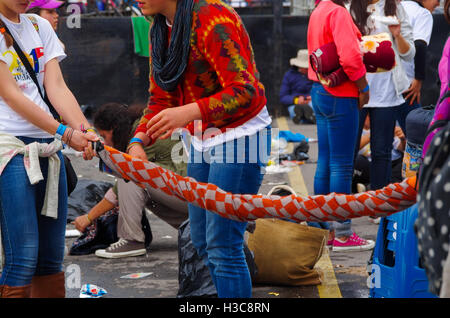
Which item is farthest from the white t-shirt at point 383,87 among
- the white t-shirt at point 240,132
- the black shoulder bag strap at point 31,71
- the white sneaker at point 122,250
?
the black shoulder bag strap at point 31,71

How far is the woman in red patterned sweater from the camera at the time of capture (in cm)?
348

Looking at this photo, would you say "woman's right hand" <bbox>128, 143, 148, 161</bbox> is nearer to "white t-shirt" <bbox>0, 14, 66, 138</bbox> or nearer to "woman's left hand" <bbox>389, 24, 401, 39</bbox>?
"white t-shirt" <bbox>0, 14, 66, 138</bbox>

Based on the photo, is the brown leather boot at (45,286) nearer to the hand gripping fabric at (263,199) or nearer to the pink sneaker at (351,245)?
the hand gripping fabric at (263,199)

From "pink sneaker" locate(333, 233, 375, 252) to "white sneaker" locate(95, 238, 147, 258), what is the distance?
4.98ft

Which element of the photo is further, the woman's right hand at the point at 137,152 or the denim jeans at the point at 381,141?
the denim jeans at the point at 381,141

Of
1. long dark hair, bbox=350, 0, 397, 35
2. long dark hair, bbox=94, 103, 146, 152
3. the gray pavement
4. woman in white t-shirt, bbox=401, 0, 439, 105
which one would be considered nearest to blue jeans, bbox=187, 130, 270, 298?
the gray pavement

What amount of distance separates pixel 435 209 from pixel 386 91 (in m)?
4.33

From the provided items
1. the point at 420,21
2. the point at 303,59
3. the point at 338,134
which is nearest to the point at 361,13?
the point at 338,134

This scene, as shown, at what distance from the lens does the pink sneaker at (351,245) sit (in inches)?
235

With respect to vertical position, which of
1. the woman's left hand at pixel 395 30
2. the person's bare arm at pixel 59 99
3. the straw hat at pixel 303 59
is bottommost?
the straw hat at pixel 303 59

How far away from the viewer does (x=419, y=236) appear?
7.68 ft

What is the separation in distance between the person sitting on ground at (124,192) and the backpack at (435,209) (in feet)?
12.2

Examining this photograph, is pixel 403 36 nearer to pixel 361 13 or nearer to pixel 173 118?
pixel 361 13
